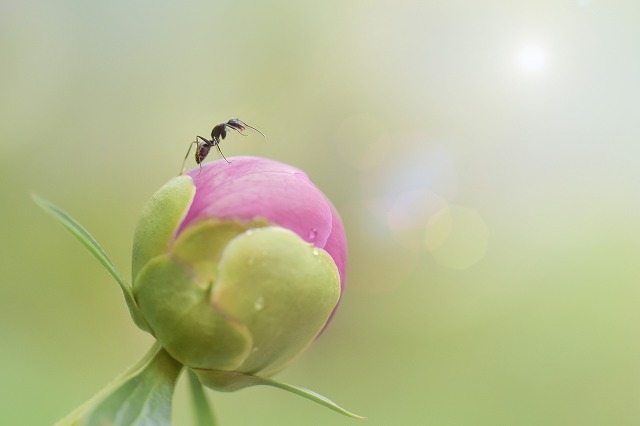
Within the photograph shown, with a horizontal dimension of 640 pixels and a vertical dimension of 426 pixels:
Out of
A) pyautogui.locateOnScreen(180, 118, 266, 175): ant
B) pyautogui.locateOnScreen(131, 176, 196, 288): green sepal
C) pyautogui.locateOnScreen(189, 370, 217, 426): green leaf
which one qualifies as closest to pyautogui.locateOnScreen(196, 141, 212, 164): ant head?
pyautogui.locateOnScreen(180, 118, 266, 175): ant

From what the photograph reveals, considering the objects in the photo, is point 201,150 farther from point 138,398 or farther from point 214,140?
point 138,398

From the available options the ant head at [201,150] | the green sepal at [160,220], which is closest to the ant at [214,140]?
the ant head at [201,150]

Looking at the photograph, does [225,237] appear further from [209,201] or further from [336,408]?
[336,408]

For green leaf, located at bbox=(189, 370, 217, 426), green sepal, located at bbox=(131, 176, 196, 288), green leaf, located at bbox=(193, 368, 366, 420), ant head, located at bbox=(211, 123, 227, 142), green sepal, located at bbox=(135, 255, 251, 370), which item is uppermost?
ant head, located at bbox=(211, 123, 227, 142)

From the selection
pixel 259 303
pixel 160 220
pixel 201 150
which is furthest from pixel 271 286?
pixel 201 150

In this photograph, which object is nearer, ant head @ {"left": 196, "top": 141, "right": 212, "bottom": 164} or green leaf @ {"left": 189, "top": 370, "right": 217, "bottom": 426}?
green leaf @ {"left": 189, "top": 370, "right": 217, "bottom": 426}

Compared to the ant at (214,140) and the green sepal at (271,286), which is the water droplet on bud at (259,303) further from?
the ant at (214,140)

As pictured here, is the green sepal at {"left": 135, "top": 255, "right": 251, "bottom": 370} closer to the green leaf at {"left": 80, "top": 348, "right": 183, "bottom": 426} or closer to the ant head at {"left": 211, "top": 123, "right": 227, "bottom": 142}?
the green leaf at {"left": 80, "top": 348, "right": 183, "bottom": 426}
